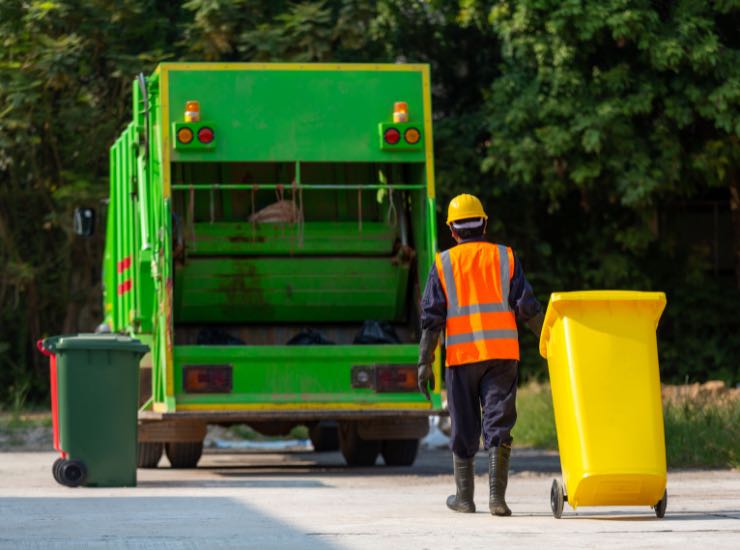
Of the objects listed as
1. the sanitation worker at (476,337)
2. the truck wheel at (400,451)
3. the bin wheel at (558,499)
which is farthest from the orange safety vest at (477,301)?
the truck wheel at (400,451)

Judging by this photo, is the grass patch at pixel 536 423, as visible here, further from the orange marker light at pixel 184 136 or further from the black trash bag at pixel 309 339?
the orange marker light at pixel 184 136

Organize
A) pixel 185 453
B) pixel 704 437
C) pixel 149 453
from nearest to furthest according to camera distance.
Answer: pixel 704 437, pixel 149 453, pixel 185 453

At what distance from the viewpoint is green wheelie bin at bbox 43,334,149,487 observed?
10.6 m

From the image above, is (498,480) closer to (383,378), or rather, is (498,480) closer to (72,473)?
(72,473)

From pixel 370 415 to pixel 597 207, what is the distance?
8042 mm

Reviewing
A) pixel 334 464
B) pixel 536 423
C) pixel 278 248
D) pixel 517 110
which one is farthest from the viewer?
pixel 517 110

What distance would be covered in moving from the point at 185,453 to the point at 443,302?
17.6 ft

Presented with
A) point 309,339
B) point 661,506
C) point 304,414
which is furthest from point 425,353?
point 309,339

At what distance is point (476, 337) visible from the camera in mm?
8164

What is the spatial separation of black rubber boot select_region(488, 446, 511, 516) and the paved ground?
8cm

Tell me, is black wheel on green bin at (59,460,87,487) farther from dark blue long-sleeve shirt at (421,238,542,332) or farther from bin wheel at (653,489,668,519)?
bin wheel at (653,489,668,519)

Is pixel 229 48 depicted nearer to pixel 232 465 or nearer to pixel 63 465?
pixel 232 465

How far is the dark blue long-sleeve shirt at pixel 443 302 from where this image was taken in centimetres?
819

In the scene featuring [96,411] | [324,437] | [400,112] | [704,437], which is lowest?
[324,437]
